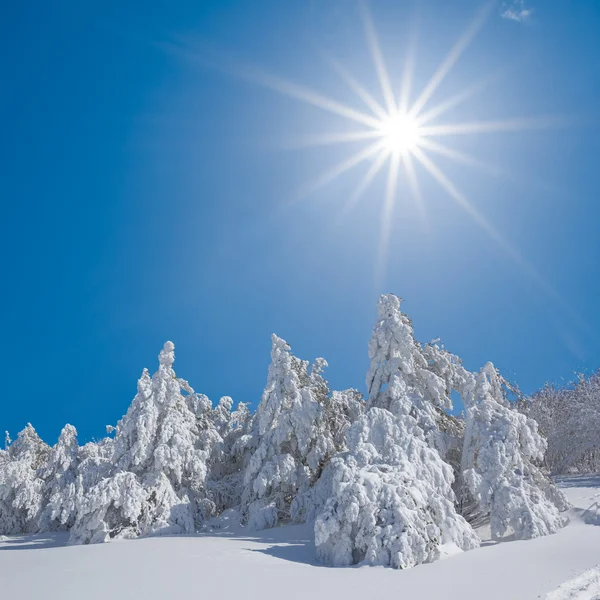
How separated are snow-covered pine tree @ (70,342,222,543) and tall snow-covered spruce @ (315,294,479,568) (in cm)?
678

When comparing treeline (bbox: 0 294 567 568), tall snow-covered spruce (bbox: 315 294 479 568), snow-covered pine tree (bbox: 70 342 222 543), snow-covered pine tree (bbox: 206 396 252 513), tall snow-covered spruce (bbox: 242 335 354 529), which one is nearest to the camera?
tall snow-covered spruce (bbox: 315 294 479 568)

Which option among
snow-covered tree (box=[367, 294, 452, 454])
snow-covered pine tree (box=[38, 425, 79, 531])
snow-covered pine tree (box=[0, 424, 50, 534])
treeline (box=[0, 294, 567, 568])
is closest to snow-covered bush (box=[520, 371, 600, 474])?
snow-covered tree (box=[367, 294, 452, 454])

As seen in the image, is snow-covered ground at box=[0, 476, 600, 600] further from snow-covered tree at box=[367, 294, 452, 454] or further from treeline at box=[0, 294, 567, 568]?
snow-covered tree at box=[367, 294, 452, 454]

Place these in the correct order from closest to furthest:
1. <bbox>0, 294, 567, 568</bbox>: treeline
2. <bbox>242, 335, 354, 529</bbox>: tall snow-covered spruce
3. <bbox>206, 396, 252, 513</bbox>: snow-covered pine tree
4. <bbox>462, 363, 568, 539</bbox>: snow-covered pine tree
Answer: <bbox>0, 294, 567, 568</bbox>: treeline < <bbox>462, 363, 568, 539</bbox>: snow-covered pine tree < <bbox>242, 335, 354, 529</bbox>: tall snow-covered spruce < <bbox>206, 396, 252, 513</bbox>: snow-covered pine tree

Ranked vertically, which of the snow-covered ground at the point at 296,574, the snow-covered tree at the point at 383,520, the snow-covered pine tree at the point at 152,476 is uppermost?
the snow-covered pine tree at the point at 152,476

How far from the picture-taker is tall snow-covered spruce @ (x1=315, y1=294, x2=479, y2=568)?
1052 centimetres

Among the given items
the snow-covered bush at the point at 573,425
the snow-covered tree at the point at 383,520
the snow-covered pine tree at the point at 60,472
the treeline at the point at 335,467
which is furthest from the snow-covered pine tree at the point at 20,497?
the snow-covered bush at the point at 573,425

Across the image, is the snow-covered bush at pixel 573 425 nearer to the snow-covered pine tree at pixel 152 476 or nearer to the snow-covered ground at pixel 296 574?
the snow-covered ground at pixel 296 574

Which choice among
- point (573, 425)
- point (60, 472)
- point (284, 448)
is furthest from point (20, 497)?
point (573, 425)

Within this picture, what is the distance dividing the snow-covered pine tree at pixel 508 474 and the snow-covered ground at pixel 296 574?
0.61 m

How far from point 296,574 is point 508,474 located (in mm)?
7572

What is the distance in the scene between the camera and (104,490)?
16984mm

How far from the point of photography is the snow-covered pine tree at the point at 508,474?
12.6 metres

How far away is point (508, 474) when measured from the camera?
13.6m
